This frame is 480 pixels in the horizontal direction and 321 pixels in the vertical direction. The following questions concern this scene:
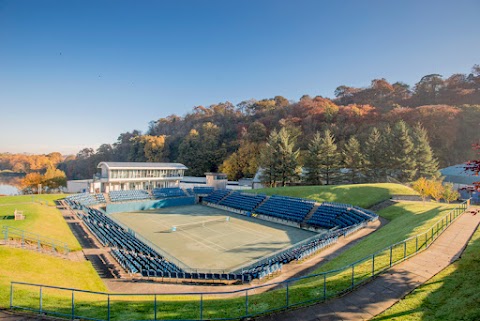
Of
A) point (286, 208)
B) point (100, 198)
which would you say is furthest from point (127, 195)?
point (286, 208)

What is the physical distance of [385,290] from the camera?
962 centimetres

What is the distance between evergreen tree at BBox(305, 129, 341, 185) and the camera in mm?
48281

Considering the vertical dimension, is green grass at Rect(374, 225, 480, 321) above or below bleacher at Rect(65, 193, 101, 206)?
above

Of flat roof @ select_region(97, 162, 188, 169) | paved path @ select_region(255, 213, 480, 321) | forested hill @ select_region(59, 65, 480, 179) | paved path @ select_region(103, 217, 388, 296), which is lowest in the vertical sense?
paved path @ select_region(103, 217, 388, 296)

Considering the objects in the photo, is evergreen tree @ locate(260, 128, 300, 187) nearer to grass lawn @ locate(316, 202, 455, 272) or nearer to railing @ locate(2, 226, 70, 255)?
grass lawn @ locate(316, 202, 455, 272)

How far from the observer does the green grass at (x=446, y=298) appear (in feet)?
25.7

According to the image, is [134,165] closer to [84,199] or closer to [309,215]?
[84,199]

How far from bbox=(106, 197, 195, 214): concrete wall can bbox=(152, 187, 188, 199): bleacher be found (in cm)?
324

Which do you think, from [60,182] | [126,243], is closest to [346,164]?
[126,243]

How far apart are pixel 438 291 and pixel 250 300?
6.76 metres

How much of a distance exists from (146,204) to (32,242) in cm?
2356

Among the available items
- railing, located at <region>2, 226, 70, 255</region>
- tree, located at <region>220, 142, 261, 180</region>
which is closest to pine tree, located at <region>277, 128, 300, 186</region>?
tree, located at <region>220, 142, 261, 180</region>

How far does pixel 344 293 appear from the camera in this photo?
379 inches

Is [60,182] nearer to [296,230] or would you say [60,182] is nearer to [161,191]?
[161,191]
